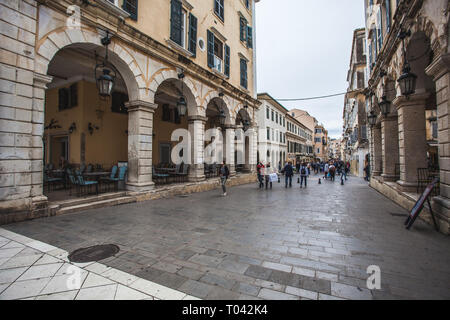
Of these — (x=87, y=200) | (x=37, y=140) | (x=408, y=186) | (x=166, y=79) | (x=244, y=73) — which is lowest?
(x=87, y=200)

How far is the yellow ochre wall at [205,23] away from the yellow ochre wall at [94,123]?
4.83m

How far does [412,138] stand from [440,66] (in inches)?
143

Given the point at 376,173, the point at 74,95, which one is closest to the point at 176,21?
the point at 74,95

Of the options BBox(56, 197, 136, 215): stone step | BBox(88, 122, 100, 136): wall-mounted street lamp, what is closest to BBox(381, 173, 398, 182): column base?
BBox(56, 197, 136, 215): stone step

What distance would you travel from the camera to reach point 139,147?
8195 millimetres

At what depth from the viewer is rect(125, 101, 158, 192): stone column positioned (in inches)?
323

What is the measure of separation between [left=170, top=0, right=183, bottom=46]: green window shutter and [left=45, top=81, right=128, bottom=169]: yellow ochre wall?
5.18 metres

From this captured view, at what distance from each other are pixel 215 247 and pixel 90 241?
2418 mm

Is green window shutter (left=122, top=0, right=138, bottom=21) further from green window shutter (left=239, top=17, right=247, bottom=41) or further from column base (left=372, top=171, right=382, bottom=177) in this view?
column base (left=372, top=171, right=382, bottom=177)

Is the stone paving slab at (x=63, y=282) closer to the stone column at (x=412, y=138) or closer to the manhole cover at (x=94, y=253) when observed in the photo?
the manhole cover at (x=94, y=253)

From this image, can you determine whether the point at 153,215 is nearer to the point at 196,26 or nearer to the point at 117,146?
the point at 117,146

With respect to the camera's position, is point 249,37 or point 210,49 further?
point 249,37

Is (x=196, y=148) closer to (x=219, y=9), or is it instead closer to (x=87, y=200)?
(x=87, y=200)

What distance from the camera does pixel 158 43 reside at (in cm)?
871
